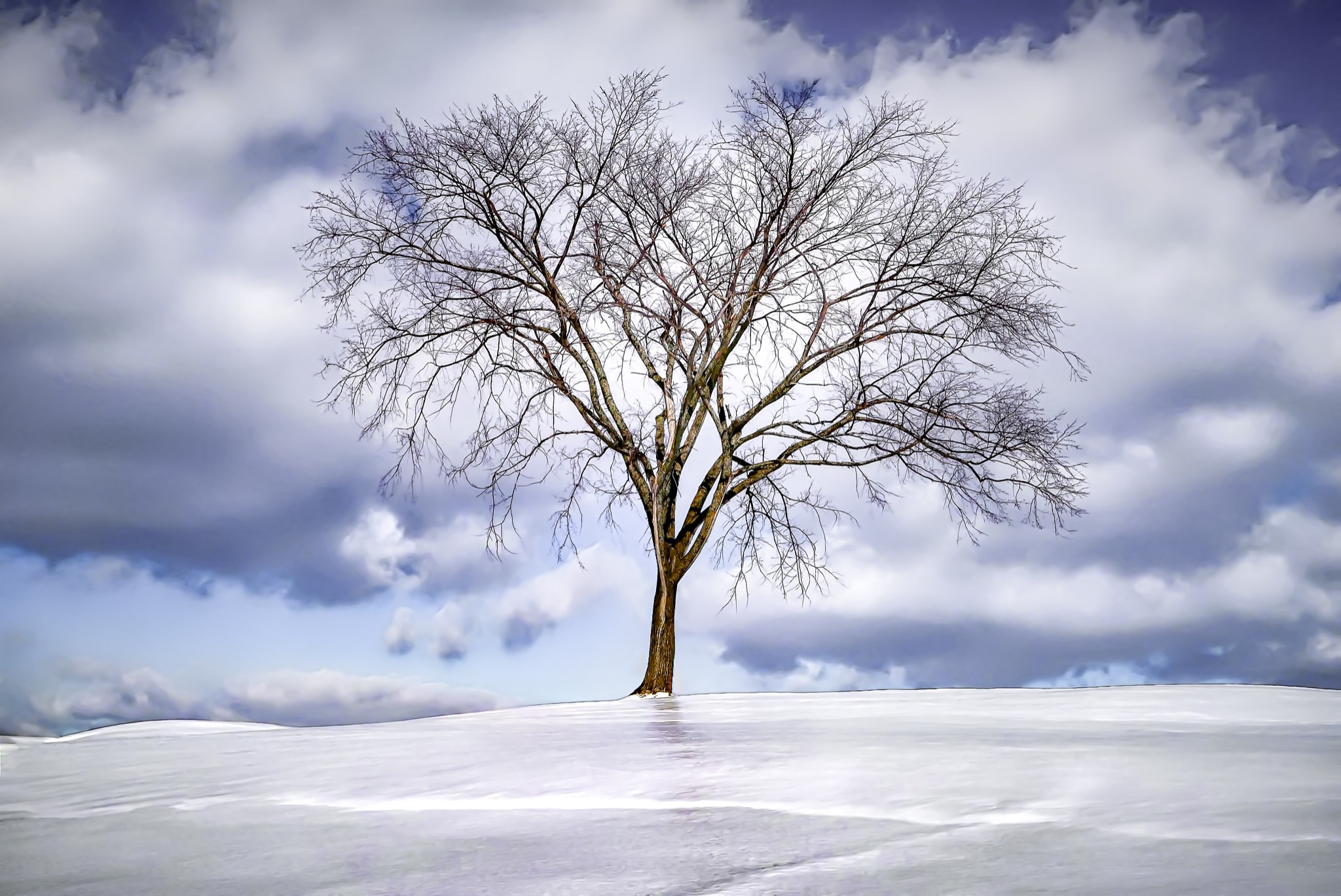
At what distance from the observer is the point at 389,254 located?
8648 mm

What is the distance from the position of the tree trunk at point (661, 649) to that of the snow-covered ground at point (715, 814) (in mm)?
4912

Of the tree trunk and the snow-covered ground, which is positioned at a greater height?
the tree trunk

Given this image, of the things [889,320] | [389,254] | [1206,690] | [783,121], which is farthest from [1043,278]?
[389,254]

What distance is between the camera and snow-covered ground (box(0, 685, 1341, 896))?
1.06m

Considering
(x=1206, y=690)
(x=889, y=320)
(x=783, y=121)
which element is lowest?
(x=1206, y=690)

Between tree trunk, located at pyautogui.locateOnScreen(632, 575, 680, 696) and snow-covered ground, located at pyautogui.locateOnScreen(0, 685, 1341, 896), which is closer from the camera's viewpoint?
snow-covered ground, located at pyautogui.locateOnScreen(0, 685, 1341, 896)

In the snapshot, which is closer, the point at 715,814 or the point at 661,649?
the point at 715,814

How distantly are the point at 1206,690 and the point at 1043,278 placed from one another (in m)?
5.04

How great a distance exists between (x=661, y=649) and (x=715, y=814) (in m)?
6.37

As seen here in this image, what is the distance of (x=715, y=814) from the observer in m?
Result: 1.45

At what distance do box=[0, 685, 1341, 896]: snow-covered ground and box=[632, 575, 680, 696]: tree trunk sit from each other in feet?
16.1

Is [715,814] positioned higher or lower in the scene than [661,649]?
lower

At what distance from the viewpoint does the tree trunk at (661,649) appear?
25.2 ft

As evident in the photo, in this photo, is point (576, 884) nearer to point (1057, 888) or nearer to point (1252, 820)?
point (1057, 888)
